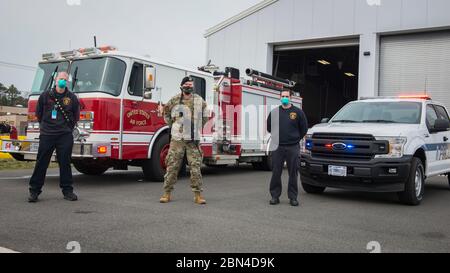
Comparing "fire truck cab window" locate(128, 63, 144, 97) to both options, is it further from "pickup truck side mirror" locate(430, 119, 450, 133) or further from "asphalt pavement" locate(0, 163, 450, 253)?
"pickup truck side mirror" locate(430, 119, 450, 133)

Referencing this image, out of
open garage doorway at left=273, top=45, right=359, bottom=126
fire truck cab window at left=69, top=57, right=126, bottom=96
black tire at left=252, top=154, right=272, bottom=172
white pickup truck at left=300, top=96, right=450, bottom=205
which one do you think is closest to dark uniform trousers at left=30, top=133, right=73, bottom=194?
fire truck cab window at left=69, top=57, right=126, bottom=96

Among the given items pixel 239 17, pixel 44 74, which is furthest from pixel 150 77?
pixel 239 17

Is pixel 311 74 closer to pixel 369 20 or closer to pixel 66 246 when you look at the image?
pixel 369 20

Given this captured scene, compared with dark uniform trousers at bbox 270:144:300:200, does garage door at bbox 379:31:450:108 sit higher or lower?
higher

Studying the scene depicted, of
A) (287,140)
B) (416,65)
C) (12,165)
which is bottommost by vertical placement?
(12,165)

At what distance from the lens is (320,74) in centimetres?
2977

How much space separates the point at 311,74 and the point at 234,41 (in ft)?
26.8

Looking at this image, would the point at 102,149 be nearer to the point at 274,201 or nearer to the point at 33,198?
the point at 33,198

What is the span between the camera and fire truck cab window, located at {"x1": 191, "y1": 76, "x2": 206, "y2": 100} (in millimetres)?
11359

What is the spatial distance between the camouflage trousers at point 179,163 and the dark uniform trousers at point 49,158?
4.92 ft

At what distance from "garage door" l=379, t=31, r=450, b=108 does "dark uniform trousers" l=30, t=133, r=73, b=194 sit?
13.5 metres

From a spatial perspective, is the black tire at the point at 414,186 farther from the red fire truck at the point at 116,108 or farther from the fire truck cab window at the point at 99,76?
the fire truck cab window at the point at 99,76

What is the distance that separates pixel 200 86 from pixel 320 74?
19597 mm

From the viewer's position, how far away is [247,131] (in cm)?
1303
